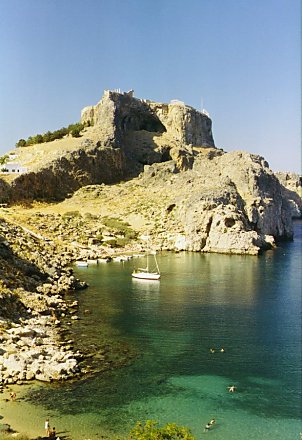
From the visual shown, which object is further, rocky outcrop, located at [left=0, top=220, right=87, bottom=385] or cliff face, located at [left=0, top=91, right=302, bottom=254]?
cliff face, located at [left=0, top=91, right=302, bottom=254]

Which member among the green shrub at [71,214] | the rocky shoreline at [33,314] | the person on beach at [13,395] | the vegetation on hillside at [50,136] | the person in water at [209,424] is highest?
the vegetation on hillside at [50,136]

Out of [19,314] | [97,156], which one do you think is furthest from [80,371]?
[97,156]

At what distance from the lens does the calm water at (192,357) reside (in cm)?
3206

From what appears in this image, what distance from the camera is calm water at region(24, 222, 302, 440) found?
32.1 meters

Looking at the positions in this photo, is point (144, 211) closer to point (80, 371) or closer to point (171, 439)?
point (80, 371)

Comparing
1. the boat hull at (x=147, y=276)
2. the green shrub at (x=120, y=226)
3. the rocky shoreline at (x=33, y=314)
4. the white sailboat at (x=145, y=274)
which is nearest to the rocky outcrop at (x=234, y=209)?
the green shrub at (x=120, y=226)

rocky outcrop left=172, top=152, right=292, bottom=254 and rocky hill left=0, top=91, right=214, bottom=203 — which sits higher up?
rocky hill left=0, top=91, right=214, bottom=203

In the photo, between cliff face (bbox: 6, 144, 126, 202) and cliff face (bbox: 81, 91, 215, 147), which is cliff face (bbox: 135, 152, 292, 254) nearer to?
cliff face (bbox: 6, 144, 126, 202)

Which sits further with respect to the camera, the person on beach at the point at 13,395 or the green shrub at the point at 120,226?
the green shrub at the point at 120,226

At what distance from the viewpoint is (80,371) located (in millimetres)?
37812

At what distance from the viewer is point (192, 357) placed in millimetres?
42375

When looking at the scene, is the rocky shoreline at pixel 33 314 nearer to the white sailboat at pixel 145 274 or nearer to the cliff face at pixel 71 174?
the white sailboat at pixel 145 274

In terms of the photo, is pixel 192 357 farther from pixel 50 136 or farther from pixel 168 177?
pixel 50 136

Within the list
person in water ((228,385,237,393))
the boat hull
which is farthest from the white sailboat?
person in water ((228,385,237,393))
